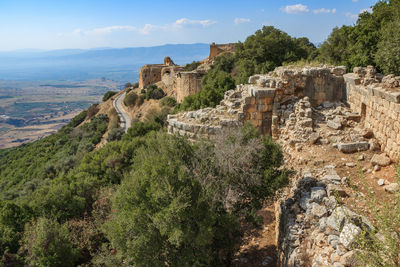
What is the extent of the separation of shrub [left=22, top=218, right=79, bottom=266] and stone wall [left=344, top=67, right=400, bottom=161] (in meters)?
8.72

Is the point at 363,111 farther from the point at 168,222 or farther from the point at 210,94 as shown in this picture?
the point at 210,94

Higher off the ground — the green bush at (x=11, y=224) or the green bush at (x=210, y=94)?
the green bush at (x=210, y=94)

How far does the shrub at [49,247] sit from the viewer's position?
24.0ft

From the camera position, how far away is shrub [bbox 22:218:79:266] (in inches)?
289

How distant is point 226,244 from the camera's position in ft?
18.5

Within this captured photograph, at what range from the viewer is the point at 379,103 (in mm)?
7113

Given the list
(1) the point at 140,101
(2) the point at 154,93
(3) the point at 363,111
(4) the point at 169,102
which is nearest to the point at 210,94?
(3) the point at 363,111

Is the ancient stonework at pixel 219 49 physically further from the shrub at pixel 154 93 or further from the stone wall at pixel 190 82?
the stone wall at pixel 190 82

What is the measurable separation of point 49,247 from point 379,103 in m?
9.55

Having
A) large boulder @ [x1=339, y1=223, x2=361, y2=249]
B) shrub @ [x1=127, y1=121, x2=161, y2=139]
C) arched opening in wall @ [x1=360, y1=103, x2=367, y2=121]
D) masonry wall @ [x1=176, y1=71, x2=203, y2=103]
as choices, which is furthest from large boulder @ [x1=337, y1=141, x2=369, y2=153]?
masonry wall @ [x1=176, y1=71, x2=203, y2=103]

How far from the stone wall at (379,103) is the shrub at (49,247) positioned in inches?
343

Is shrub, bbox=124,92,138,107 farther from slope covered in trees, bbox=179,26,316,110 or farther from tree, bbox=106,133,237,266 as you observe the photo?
tree, bbox=106,133,237,266

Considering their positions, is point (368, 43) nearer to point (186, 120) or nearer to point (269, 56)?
point (269, 56)

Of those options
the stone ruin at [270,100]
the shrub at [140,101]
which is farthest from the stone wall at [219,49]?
the stone ruin at [270,100]
